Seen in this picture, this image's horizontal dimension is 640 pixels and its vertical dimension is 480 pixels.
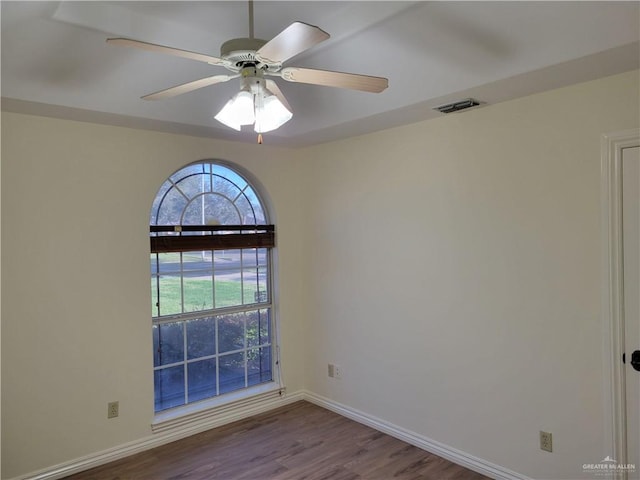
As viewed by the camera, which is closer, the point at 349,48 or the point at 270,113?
the point at 270,113

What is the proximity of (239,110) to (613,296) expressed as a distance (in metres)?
2.10

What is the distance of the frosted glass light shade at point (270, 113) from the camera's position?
1874mm

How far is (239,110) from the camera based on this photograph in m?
1.85

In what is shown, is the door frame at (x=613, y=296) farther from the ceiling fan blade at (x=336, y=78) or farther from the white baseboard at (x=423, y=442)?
the ceiling fan blade at (x=336, y=78)

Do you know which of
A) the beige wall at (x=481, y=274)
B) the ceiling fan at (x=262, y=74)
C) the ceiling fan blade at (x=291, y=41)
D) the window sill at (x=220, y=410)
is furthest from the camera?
the window sill at (x=220, y=410)

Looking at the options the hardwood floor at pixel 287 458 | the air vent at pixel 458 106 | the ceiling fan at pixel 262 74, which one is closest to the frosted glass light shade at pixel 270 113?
the ceiling fan at pixel 262 74

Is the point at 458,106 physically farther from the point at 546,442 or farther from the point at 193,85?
the point at 546,442

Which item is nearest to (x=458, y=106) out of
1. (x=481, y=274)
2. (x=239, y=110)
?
(x=481, y=274)

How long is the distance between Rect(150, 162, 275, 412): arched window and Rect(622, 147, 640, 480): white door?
2681mm

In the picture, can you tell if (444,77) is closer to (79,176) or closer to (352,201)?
(352,201)

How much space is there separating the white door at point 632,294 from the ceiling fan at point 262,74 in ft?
4.69

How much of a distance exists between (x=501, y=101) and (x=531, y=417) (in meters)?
1.92

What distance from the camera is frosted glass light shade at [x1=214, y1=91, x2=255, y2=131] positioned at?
181 cm

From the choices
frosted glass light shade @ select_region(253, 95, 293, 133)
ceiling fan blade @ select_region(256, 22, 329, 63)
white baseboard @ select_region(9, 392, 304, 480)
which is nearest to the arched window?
white baseboard @ select_region(9, 392, 304, 480)
